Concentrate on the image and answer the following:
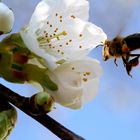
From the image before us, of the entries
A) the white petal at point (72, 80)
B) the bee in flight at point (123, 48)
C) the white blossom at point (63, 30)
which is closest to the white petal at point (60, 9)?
the white blossom at point (63, 30)

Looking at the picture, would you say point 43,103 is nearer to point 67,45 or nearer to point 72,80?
point 72,80

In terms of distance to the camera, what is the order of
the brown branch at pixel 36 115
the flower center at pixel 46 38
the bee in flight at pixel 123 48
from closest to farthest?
1. the brown branch at pixel 36 115
2. the flower center at pixel 46 38
3. the bee in flight at pixel 123 48

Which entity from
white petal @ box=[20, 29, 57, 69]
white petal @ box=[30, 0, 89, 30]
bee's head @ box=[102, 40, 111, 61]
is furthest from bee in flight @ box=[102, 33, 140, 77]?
white petal @ box=[20, 29, 57, 69]

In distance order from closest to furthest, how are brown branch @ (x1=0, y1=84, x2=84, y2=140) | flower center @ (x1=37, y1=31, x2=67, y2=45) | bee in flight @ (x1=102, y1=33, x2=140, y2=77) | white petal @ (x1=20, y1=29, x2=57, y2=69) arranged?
brown branch @ (x1=0, y1=84, x2=84, y2=140), white petal @ (x1=20, y1=29, x2=57, y2=69), flower center @ (x1=37, y1=31, x2=67, y2=45), bee in flight @ (x1=102, y1=33, x2=140, y2=77)

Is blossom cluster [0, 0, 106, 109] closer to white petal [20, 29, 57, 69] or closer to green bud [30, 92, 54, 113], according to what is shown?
white petal [20, 29, 57, 69]

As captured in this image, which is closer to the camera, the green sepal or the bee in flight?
the green sepal

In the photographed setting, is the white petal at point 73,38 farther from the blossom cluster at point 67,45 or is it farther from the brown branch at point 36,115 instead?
the brown branch at point 36,115
